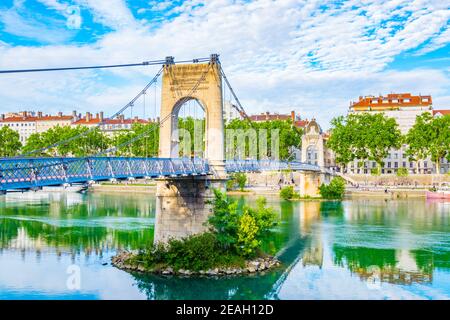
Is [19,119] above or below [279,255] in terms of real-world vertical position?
above

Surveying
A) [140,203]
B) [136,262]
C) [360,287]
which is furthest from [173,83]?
[140,203]

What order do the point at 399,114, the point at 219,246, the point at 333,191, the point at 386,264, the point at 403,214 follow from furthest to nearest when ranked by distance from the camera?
1. the point at 399,114
2. the point at 333,191
3. the point at 403,214
4. the point at 386,264
5. the point at 219,246

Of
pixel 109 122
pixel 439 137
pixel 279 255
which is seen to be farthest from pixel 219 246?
pixel 109 122

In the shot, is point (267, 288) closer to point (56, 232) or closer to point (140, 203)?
point (56, 232)

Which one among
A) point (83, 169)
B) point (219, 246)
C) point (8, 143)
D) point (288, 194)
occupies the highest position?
point (8, 143)

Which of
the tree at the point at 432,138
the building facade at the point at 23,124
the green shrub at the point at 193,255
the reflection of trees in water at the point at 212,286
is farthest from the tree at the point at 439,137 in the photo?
the building facade at the point at 23,124

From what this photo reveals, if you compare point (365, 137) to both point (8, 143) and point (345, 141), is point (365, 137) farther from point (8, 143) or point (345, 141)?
point (8, 143)
